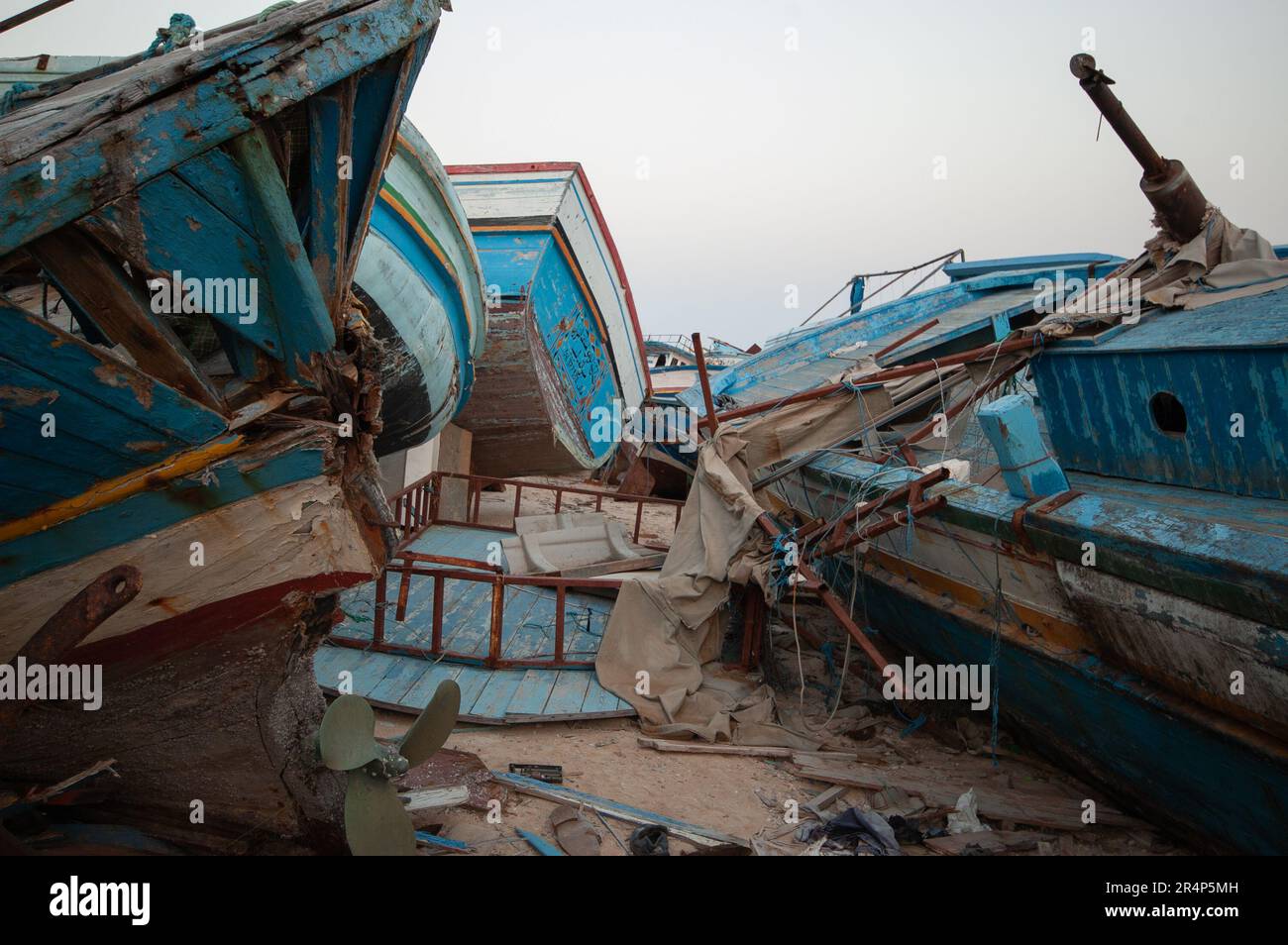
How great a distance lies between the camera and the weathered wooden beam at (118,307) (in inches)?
106

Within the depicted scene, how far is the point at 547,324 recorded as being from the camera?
8820 mm

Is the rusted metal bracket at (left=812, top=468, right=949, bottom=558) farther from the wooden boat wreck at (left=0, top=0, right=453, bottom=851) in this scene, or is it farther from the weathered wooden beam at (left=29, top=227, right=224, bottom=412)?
the weathered wooden beam at (left=29, top=227, right=224, bottom=412)

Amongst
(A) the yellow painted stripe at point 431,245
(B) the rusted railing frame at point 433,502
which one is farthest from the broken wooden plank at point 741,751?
(A) the yellow painted stripe at point 431,245

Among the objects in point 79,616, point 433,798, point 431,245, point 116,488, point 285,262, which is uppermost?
point 431,245

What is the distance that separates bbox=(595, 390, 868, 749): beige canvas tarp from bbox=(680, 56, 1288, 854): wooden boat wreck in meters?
0.28

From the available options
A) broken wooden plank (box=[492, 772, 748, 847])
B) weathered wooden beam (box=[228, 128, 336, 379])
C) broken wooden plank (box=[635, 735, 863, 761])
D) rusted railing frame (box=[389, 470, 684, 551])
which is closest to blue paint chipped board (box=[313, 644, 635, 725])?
broken wooden plank (box=[635, 735, 863, 761])

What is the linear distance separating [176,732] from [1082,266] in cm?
1339

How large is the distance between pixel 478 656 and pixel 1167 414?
511cm

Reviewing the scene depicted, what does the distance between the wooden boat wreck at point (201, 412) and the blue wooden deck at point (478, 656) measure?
1.79m

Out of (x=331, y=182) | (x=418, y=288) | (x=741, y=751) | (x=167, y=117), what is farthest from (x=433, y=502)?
(x=167, y=117)

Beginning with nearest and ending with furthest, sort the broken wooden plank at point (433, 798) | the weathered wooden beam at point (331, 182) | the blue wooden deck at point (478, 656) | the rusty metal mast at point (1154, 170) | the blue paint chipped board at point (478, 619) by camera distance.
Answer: the weathered wooden beam at point (331, 182) < the broken wooden plank at point (433, 798) < the rusty metal mast at point (1154, 170) < the blue wooden deck at point (478, 656) < the blue paint chipped board at point (478, 619)

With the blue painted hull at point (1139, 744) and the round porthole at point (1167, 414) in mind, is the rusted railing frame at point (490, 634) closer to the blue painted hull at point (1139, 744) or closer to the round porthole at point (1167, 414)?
the blue painted hull at point (1139, 744)

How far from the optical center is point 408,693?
587 centimetres

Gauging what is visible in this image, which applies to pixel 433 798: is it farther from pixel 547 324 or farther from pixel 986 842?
pixel 547 324
